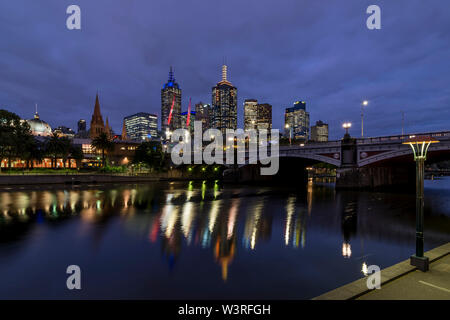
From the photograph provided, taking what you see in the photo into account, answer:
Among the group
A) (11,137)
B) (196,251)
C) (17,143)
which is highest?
(11,137)

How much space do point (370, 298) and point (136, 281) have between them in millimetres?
7576

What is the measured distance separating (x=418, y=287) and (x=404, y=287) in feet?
1.30

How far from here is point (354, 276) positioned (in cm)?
888

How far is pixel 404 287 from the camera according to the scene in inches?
259

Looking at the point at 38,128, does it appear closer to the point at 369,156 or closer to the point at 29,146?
the point at 29,146

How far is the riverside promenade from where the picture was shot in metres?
6.10

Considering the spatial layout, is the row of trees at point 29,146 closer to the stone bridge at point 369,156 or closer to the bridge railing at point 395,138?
the stone bridge at point 369,156

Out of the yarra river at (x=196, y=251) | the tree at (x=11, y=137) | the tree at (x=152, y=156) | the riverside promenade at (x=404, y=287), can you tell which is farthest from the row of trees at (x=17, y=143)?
the riverside promenade at (x=404, y=287)

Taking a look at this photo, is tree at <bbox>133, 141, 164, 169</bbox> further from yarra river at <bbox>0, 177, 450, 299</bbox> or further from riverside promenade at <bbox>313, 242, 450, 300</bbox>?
riverside promenade at <bbox>313, 242, 450, 300</bbox>

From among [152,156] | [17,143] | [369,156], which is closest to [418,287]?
[369,156]

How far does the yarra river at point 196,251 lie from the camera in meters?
8.16

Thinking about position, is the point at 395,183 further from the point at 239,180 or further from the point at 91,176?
the point at 91,176

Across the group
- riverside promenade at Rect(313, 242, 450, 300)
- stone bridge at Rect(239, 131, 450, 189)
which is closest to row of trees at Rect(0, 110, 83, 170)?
stone bridge at Rect(239, 131, 450, 189)
